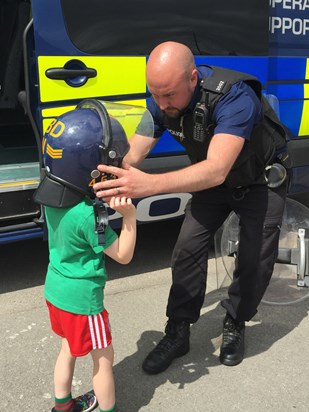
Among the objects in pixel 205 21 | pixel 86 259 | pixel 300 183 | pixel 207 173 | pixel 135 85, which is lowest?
pixel 300 183

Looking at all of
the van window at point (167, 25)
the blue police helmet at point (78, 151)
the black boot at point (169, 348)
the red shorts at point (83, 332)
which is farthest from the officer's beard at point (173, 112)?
the black boot at point (169, 348)

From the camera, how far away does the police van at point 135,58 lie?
8.06 ft

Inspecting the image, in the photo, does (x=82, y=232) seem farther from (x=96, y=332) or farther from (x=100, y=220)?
(x=96, y=332)

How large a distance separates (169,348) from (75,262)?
846 mm

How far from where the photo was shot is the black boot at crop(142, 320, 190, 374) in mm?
2252

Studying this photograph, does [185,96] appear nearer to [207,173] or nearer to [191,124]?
[191,124]

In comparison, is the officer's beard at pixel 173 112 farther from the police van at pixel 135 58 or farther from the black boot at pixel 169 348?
the black boot at pixel 169 348

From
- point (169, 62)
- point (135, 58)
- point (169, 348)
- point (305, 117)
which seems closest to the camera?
point (169, 62)

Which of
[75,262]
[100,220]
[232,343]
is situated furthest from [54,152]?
[232,343]

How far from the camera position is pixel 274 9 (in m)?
3.04

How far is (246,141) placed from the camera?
6.67ft

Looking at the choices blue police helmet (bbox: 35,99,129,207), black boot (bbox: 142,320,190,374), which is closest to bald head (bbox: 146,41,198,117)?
blue police helmet (bbox: 35,99,129,207)

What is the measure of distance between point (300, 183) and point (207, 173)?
1840 millimetres

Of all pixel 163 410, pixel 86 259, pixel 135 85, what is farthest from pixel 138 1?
pixel 163 410
